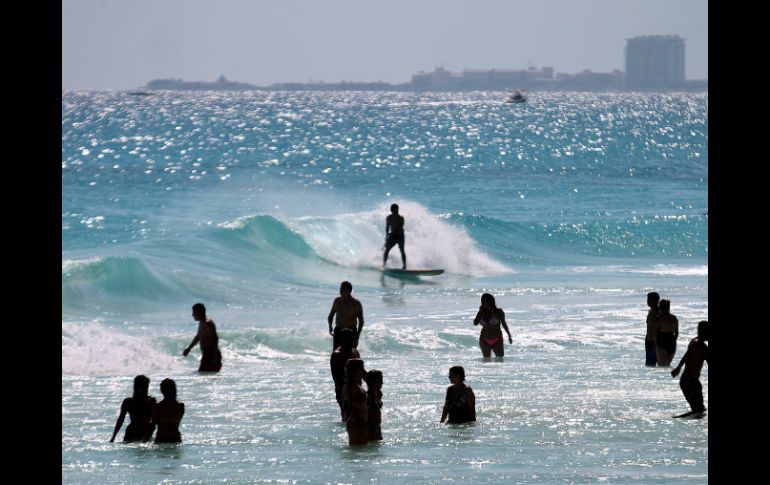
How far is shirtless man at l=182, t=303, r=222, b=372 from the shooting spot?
42.9ft

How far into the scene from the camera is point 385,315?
1983 cm

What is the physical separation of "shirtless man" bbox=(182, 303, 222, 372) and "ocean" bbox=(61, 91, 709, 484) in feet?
0.77

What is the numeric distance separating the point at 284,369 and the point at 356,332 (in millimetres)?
1797

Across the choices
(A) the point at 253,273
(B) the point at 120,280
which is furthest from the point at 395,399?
(A) the point at 253,273

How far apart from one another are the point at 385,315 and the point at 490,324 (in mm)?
5610

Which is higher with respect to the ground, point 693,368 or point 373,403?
point 693,368

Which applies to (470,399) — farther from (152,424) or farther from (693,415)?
(152,424)

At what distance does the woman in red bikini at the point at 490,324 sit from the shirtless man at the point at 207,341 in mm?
3029

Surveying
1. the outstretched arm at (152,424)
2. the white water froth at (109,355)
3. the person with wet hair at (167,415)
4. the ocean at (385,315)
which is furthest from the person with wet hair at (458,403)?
the white water froth at (109,355)

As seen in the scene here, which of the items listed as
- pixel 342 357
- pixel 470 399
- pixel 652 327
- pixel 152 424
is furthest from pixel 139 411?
pixel 652 327

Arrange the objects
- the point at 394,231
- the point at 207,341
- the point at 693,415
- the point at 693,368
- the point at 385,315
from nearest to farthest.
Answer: the point at 693,368 < the point at 693,415 < the point at 207,341 < the point at 385,315 < the point at 394,231

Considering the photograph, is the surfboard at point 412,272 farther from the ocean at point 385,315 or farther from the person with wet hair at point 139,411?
the person with wet hair at point 139,411

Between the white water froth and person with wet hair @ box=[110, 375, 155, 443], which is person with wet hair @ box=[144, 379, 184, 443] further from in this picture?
the white water froth

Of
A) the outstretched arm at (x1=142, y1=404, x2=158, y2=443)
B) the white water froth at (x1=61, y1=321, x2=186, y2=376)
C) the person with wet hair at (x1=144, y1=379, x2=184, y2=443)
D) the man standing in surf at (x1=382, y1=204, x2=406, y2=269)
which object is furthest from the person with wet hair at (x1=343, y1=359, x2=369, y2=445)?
the man standing in surf at (x1=382, y1=204, x2=406, y2=269)
